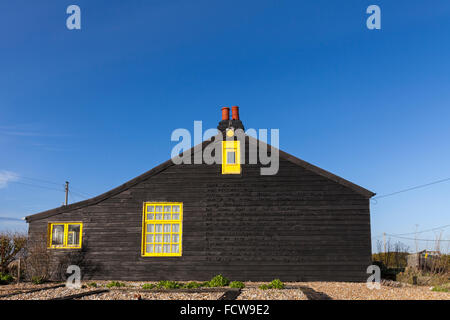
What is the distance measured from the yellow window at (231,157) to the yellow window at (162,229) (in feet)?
7.53

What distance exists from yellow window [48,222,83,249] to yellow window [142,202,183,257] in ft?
8.69

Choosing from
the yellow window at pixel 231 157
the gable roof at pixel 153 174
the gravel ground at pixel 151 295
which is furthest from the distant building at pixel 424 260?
the gravel ground at pixel 151 295

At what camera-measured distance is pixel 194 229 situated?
635 inches

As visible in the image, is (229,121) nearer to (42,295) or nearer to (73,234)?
(73,234)

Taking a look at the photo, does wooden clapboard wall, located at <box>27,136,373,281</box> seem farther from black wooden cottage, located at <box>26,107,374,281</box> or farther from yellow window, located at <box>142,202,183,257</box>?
yellow window, located at <box>142,202,183,257</box>

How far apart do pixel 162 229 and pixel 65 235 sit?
12.9 ft

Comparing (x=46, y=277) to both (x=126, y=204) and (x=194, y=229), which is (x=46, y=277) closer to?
(x=126, y=204)

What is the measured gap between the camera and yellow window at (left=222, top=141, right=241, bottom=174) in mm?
16547

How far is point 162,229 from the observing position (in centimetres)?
1634

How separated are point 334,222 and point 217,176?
4.71 meters

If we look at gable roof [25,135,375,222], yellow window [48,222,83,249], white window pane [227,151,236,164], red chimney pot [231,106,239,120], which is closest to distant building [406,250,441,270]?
gable roof [25,135,375,222]

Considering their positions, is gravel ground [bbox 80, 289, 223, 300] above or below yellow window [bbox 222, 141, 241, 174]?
below

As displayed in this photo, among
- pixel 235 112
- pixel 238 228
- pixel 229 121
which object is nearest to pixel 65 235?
pixel 238 228
